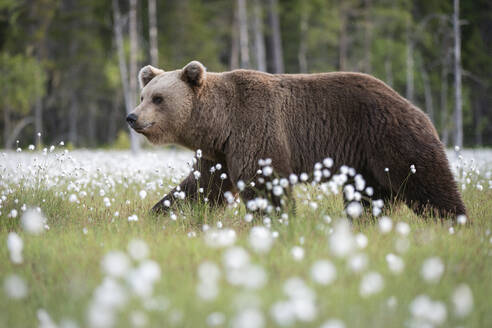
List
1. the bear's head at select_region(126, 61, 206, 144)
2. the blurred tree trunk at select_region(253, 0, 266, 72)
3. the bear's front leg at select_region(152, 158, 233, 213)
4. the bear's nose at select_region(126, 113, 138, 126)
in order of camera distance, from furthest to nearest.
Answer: the blurred tree trunk at select_region(253, 0, 266, 72)
the bear's front leg at select_region(152, 158, 233, 213)
the bear's head at select_region(126, 61, 206, 144)
the bear's nose at select_region(126, 113, 138, 126)

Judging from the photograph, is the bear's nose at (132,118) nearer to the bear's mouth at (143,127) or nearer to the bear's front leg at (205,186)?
the bear's mouth at (143,127)

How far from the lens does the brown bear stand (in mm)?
4703

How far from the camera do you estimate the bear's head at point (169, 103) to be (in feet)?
17.3

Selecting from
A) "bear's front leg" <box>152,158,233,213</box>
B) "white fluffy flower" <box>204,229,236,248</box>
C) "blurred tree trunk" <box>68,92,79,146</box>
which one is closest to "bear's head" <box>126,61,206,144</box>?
"bear's front leg" <box>152,158,233,213</box>

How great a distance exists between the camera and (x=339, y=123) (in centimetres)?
514

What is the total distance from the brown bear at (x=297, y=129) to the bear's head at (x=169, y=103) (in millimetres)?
11

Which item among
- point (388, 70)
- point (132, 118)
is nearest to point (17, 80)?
point (132, 118)

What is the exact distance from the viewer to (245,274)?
2.15m

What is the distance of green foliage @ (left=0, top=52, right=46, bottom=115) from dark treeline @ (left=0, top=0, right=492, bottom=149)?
0.15 ft

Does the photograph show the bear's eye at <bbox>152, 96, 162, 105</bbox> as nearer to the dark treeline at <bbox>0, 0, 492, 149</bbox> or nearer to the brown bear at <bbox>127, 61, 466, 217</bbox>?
the brown bear at <bbox>127, 61, 466, 217</bbox>

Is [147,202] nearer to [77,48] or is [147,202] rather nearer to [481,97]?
[481,97]

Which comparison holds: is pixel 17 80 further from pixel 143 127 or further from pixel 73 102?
pixel 143 127

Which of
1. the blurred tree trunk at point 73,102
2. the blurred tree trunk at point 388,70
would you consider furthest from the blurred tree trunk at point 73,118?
the blurred tree trunk at point 388,70

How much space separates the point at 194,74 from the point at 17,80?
19.8 meters
